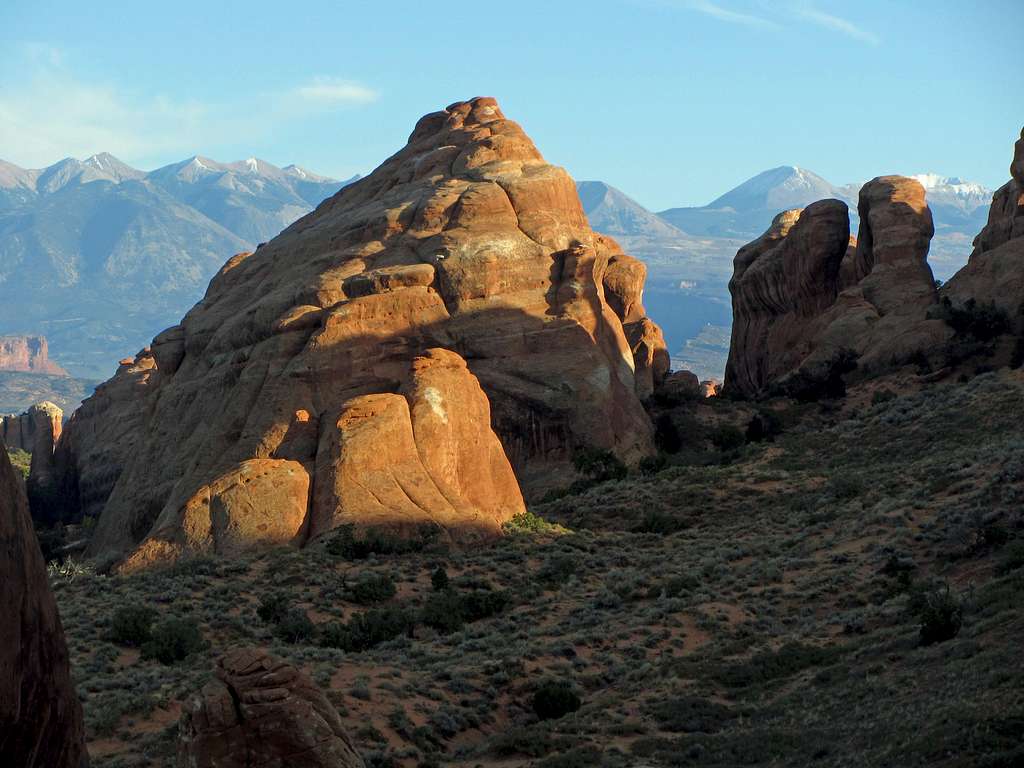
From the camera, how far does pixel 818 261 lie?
3433 inches

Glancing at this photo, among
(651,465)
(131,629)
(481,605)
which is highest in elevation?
(651,465)

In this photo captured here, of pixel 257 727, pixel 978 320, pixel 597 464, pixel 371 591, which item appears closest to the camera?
pixel 257 727

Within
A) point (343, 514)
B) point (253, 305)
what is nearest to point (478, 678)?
point (343, 514)

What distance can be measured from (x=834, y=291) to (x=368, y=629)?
2140 inches

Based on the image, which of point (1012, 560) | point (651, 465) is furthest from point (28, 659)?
point (651, 465)

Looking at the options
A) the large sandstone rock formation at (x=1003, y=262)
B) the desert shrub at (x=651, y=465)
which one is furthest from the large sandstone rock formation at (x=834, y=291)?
the desert shrub at (x=651, y=465)

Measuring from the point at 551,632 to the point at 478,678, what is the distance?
19.9 ft

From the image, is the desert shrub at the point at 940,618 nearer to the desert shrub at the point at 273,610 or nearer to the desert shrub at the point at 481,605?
the desert shrub at the point at 481,605

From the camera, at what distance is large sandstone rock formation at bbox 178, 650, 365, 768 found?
2045 centimetres

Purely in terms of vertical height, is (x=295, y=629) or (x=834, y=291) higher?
(x=834, y=291)

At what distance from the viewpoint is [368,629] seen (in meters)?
38.5

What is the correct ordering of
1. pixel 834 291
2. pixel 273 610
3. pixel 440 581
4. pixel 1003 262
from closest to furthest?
pixel 273 610 < pixel 440 581 < pixel 1003 262 < pixel 834 291

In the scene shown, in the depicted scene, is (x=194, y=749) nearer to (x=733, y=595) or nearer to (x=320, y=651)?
(x=320, y=651)

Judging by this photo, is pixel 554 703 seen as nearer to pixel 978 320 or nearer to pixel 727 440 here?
pixel 727 440
